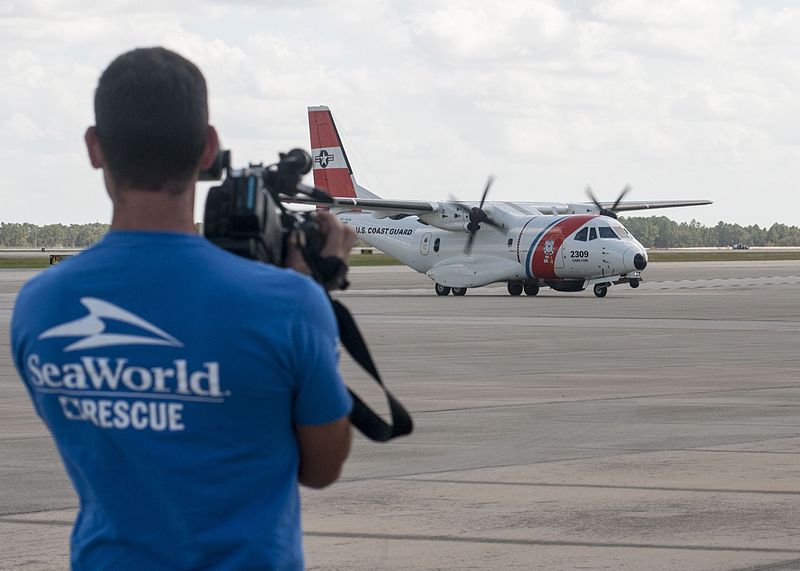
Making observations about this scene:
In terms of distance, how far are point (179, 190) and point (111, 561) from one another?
0.75m

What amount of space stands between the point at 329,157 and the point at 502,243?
13019 mm

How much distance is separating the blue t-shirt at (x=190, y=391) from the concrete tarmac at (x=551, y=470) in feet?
13.1

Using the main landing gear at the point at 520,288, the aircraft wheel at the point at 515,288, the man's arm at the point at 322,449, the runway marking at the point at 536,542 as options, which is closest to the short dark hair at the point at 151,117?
the man's arm at the point at 322,449

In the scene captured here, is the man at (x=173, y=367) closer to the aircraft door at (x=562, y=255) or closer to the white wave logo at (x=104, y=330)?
the white wave logo at (x=104, y=330)

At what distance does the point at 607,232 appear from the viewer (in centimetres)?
3888

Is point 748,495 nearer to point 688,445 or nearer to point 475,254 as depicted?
point 688,445

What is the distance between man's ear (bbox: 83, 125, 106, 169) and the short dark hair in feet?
0.12

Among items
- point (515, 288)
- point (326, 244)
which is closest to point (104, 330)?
point (326, 244)

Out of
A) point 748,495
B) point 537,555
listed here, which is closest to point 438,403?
point 748,495

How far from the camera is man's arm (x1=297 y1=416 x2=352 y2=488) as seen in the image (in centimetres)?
275

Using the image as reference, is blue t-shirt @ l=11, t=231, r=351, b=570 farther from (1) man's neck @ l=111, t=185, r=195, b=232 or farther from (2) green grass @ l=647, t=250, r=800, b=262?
(2) green grass @ l=647, t=250, r=800, b=262

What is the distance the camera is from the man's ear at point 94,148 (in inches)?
112

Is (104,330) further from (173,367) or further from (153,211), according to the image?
(153,211)

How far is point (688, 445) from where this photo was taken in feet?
34.8
